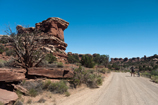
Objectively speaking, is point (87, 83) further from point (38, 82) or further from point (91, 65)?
point (91, 65)

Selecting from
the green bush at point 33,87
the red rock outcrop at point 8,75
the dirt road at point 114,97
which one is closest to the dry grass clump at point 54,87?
the green bush at point 33,87

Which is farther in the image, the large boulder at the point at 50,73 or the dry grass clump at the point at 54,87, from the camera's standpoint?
the large boulder at the point at 50,73

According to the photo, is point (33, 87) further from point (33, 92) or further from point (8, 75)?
point (8, 75)

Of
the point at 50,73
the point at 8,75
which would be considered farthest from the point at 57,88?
the point at 8,75

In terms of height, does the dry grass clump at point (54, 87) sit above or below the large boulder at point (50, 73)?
below

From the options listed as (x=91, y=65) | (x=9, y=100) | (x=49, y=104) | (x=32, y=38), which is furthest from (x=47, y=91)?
(x=91, y=65)

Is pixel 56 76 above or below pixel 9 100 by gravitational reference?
above

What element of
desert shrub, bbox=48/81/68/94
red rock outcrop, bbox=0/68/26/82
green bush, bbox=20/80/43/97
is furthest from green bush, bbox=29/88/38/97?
red rock outcrop, bbox=0/68/26/82

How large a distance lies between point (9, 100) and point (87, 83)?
6.50m

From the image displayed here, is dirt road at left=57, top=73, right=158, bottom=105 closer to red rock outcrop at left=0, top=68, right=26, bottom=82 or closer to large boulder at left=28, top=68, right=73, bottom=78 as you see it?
large boulder at left=28, top=68, right=73, bottom=78

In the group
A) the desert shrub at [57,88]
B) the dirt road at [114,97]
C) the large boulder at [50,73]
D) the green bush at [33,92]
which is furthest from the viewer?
the large boulder at [50,73]

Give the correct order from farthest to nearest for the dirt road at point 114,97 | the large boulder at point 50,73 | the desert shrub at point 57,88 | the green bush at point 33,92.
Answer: the large boulder at point 50,73
the desert shrub at point 57,88
the green bush at point 33,92
the dirt road at point 114,97

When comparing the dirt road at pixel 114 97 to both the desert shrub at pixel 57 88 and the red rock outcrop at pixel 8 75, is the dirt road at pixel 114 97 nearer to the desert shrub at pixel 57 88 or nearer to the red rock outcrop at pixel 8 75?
the desert shrub at pixel 57 88

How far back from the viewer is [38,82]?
7621 mm
